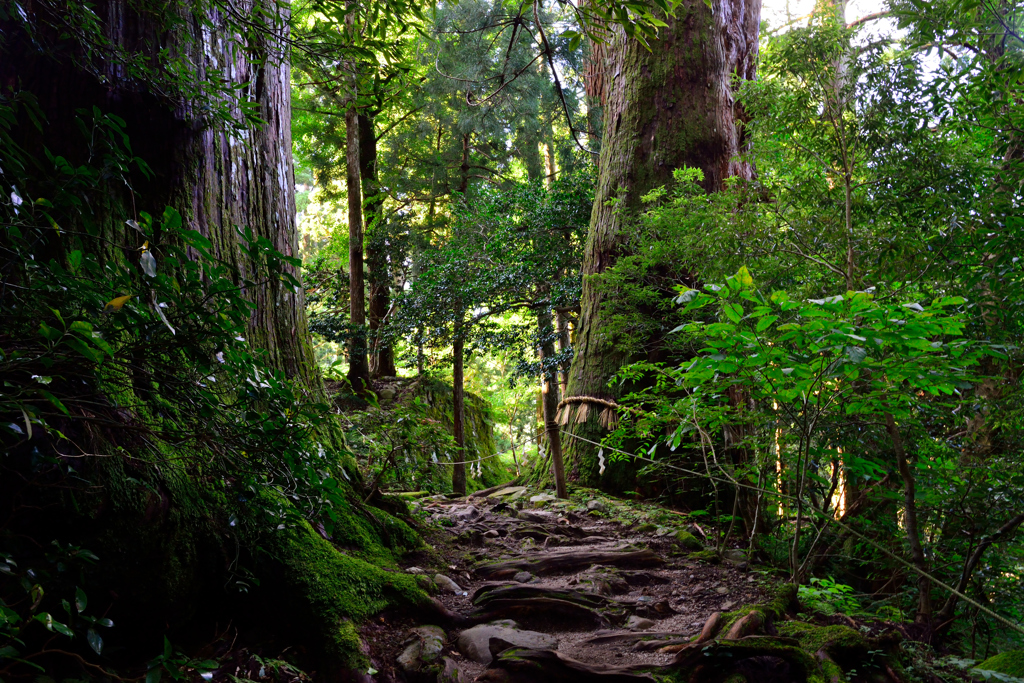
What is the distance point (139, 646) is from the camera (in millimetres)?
1892

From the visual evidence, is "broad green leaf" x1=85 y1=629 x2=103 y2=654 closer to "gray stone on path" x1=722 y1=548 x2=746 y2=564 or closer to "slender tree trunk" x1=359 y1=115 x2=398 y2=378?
"gray stone on path" x1=722 y1=548 x2=746 y2=564

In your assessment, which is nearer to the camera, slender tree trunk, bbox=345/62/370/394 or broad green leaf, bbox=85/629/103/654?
broad green leaf, bbox=85/629/103/654

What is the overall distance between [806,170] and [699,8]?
508 cm

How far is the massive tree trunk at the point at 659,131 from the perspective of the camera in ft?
21.4

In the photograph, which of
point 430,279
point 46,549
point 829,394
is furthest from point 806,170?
point 430,279

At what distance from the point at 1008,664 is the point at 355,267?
9.62 metres

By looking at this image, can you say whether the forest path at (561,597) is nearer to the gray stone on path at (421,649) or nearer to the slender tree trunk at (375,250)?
the gray stone on path at (421,649)

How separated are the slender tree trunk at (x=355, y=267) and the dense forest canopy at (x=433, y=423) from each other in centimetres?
557

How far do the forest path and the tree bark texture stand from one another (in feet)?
5.21

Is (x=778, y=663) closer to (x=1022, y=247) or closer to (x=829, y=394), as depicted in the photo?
(x=829, y=394)

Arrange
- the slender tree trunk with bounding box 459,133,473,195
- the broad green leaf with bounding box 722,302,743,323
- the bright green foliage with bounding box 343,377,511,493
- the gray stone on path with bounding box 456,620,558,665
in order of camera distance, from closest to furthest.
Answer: the broad green leaf with bounding box 722,302,743,323
the gray stone on path with bounding box 456,620,558,665
the bright green foliage with bounding box 343,377,511,493
the slender tree trunk with bounding box 459,133,473,195

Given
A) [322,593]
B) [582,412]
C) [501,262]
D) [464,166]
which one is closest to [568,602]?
[322,593]

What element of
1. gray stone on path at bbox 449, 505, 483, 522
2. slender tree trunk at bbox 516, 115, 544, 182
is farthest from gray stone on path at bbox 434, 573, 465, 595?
slender tree trunk at bbox 516, 115, 544, 182

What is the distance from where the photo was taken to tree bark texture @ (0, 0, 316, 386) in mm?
2260
